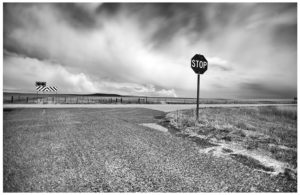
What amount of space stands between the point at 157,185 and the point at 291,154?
3549 millimetres

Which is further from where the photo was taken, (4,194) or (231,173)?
(231,173)

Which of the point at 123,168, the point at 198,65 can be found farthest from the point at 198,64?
the point at 123,168

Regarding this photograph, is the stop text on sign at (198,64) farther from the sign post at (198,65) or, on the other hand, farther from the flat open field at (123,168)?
the flat open field at (123,168)

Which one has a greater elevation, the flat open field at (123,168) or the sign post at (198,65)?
the sign post at (198,65)

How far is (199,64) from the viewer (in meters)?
10.0

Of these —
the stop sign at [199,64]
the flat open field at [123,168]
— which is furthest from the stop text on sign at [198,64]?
the flat open field at [123,168]

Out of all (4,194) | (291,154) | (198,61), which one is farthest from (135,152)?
(198,61)

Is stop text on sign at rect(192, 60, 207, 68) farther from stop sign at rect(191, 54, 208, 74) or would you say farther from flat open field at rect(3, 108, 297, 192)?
flat open field at rect(3, 108, 297, 192)

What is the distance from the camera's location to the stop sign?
32.5 feet

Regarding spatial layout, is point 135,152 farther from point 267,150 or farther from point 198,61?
point 198,61

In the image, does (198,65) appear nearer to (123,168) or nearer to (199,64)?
(199,64)

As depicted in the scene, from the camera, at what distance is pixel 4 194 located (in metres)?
3.00

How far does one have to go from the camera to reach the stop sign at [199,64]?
9.90m

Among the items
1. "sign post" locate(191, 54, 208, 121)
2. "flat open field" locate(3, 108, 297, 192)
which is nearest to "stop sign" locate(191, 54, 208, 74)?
"sign post" locate(191, 54, 208, 121)
